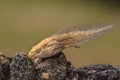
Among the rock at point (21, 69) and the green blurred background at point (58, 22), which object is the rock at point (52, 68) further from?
the green blurred background at point (58, 22)

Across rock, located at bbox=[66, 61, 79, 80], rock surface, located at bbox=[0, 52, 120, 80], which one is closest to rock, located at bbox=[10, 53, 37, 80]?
rock surface, located at bbox=[0, 52, 120, 80]

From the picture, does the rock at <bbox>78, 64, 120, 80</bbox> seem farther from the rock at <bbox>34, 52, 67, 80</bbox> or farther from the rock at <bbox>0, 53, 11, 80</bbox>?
the rock at <bbox>0, 53, 11, 80</bbox>

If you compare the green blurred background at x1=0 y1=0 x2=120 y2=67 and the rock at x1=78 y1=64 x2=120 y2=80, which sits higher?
the green blurred background at x1=0 y1=0 x2=120 y2=67

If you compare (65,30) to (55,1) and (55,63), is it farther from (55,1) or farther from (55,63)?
(55,1)

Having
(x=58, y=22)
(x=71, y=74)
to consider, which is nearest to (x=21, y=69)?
(x=71, y=74)

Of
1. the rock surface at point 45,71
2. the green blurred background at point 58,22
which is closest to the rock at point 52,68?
the rock surface at point 45,71

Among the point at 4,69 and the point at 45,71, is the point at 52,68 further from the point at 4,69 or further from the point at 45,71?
the point at 4,69

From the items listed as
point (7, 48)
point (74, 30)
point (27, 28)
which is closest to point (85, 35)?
point (74, 30)
